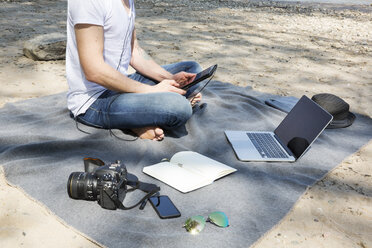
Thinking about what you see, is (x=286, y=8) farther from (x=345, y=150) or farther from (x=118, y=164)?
(x=118, y=164)

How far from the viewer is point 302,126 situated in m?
2.54

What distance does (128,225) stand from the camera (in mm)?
1771

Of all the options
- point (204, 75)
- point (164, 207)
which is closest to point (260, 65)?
point (204, 75)

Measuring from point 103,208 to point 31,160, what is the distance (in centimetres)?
69

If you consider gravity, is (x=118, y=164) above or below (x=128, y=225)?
above

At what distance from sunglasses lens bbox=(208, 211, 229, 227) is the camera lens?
0.61 meters

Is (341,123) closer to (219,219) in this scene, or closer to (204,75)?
(204,75)

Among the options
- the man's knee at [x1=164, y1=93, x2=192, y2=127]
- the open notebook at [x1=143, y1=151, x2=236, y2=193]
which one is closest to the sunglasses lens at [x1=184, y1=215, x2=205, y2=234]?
the open notebook at [x1=143, y1=151, x2=236, y2=193]

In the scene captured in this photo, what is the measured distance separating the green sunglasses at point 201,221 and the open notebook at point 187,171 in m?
0.27

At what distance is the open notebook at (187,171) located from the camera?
210 cm

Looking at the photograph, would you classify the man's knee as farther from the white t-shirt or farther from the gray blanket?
the white t-shirt

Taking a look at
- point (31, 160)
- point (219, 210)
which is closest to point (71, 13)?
point (31, 160)

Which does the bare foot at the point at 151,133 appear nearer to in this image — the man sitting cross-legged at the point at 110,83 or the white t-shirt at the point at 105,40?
the man sitting cross-legged at the point at 110,83

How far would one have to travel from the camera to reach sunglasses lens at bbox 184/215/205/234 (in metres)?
1.73
